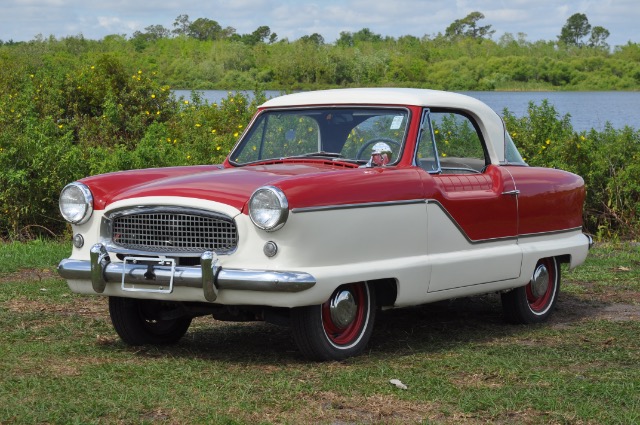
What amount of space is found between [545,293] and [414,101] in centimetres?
202

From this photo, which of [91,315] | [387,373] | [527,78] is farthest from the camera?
[527,78]

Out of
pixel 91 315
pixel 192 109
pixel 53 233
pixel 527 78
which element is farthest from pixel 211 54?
pixel 91 315

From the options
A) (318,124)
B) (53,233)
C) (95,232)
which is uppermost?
(318,124)

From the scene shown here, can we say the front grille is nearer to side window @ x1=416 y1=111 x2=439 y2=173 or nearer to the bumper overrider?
the bumper overrider

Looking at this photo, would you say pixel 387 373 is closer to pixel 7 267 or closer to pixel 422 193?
pixel 422 193

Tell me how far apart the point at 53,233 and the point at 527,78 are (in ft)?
170

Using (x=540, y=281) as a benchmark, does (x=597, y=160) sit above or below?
above

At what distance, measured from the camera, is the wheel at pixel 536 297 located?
8.77 meters

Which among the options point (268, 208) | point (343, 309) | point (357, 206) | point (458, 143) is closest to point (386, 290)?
point (343, 309)

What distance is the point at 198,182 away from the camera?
7137 mm

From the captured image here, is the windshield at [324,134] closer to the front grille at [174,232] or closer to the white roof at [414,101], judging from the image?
the white roof at [414,101]

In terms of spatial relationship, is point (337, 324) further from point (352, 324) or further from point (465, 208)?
point (465, 208)

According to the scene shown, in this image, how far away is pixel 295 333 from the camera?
23.1ft

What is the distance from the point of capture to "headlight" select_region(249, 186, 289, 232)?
6.70 metres
